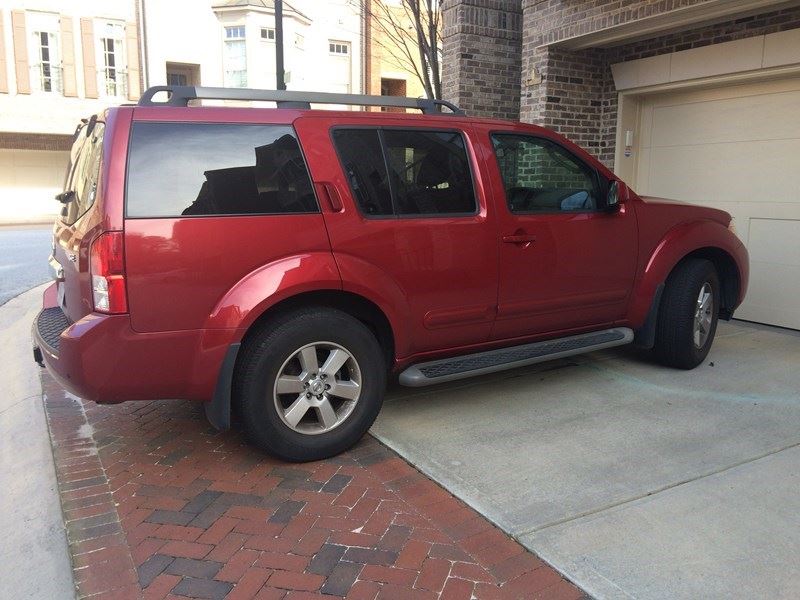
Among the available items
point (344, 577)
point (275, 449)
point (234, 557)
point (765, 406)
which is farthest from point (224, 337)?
point (765, 406)

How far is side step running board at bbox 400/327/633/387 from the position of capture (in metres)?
3.99

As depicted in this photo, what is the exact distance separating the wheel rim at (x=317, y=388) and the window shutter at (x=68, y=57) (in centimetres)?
2384

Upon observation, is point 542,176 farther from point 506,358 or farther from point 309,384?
point 309,384

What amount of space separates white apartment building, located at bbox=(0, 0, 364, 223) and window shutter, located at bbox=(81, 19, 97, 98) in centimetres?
3

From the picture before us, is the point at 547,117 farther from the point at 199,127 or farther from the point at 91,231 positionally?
the point at 91,231

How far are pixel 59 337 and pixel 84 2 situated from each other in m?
23.8

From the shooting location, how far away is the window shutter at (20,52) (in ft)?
73.5

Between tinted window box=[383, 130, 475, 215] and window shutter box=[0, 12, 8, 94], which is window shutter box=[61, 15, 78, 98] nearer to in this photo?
window shutter box=[0, 12, 8, 94]

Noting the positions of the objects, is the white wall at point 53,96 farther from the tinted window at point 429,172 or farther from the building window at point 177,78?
the tinted window at point 429,172

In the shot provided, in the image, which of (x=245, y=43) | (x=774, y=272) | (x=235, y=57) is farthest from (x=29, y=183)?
(x=774, y=272)

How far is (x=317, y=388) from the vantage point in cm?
362

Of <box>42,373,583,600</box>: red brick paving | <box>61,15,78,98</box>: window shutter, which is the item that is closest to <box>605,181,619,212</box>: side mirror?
<box>42,373,583,600</box>: red brick paving

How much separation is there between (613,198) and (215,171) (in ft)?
8.67

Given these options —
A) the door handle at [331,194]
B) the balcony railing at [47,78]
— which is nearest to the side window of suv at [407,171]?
the door handle at [331,194]
